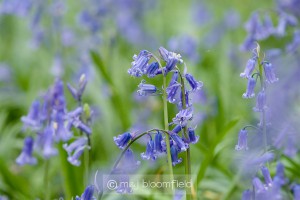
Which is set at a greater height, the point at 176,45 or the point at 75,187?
the point at 176,45

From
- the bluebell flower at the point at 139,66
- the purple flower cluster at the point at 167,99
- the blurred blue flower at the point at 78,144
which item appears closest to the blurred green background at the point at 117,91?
the blurred blue flower at the point at 78,144

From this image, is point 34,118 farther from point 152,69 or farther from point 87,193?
point 152,69

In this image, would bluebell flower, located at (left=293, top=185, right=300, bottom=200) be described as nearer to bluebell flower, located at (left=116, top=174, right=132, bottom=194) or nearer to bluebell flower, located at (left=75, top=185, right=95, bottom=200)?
bluebell flower, located at (left=116, top=174, right=132, bottom=194)

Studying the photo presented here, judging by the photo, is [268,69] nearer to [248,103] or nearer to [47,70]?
[248,103]

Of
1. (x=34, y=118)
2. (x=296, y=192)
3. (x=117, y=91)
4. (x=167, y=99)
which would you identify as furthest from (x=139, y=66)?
(x=117, y=91)

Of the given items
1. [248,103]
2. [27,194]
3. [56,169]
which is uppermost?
[248,103]

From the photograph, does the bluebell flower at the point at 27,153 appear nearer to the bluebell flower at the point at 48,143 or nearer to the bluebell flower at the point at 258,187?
the bluebell flower at the point at 48,143

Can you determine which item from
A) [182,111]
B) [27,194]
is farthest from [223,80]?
[182,111]

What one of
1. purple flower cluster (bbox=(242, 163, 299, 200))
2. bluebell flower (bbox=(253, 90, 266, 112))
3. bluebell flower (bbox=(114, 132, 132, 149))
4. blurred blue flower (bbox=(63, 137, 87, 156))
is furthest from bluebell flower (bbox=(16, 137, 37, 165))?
bluebell flower (bbox=(253, 90, 266, 112))
